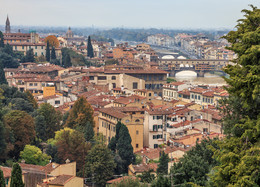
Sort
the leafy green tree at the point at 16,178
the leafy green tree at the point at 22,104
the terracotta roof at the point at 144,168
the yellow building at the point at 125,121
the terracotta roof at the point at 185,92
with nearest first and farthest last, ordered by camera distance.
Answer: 1. the leafy green tree at the point at 16,178
2. the terracotta roof at the point at 144,168
3. the yellow building at the point at 125,121
4. the leafy green tree at the point at 22,104
5. the terracotta roof at the point at 185,92

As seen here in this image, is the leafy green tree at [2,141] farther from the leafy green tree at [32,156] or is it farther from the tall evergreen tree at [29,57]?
the tall evergreen tree at [29,57]

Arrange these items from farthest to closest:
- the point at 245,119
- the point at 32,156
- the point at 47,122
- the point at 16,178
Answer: the point at 47,122, the point at 32,156, the point at 16,178, the point at 245,119

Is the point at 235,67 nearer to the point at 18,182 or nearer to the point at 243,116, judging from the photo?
the point at 243,116

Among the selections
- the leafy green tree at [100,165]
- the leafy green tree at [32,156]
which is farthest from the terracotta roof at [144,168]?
the leafy green tree at [32,156]

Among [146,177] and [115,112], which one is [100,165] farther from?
[115,112]

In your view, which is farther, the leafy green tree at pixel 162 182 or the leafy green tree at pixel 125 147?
the leafy green tree at pixel 125 147

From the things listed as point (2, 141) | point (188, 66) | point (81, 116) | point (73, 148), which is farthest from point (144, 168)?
point (188, 66)

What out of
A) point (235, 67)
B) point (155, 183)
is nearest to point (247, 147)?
point (235, 67)
